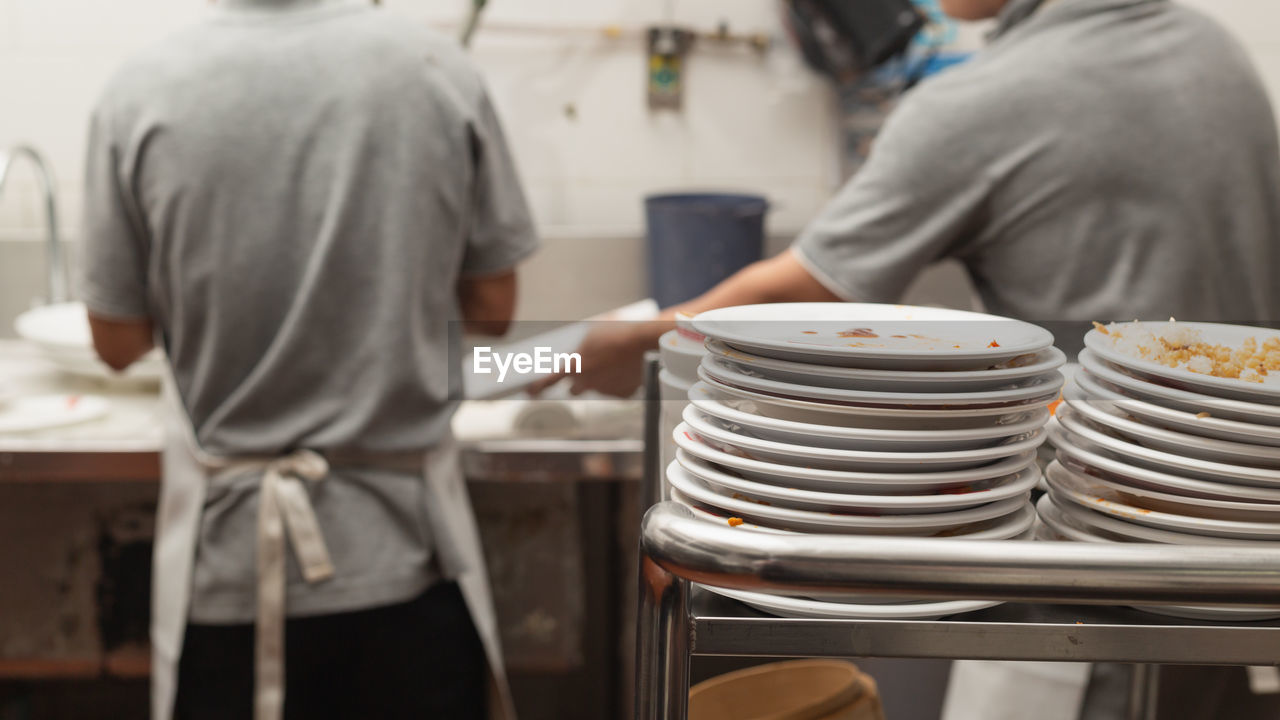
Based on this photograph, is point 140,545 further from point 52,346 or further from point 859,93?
point 859,93

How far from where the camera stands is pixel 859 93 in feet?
8.13

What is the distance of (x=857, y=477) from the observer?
46 cm

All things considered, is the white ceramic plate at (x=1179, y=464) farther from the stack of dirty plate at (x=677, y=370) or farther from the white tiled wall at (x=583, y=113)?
the white tiled wall at (x=583, y=113)

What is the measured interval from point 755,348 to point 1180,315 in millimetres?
744

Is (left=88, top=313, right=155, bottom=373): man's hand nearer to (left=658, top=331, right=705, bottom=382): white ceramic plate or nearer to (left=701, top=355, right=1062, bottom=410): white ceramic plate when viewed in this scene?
(left=658, top=331, right=705, bottom=382): white ceramic plate

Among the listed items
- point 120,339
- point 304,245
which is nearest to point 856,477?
point 304,245

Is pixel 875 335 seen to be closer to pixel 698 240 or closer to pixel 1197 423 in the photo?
pixel 1197 423

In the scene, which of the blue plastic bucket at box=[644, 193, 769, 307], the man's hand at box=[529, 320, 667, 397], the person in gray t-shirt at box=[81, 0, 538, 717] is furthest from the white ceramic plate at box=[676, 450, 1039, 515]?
the blue plastic bucket at box=[644, 193, 769, 307]

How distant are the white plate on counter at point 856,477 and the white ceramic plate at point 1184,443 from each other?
0.06m

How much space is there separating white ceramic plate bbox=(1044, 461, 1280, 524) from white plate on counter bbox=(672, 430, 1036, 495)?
0.18ft

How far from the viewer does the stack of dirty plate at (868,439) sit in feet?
1.50

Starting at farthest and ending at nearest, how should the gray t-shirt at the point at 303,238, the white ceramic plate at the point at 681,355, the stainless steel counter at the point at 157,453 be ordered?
1. the stainless steel counter at the point at 157,453
2. the gray t-shirt at the point at 303,238
3. the white ceramic plate at the point at 681,355

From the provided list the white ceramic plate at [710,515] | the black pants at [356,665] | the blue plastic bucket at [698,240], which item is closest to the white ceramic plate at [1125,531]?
the white ceramic plate at [710,515]

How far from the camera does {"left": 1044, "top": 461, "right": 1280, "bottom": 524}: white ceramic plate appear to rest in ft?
1.55
